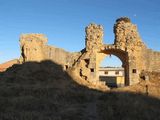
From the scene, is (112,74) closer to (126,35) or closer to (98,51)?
(98,51)

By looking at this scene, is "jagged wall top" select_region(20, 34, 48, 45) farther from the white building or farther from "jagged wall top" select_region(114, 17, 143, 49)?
the white building

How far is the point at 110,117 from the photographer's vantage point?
11.5 metres


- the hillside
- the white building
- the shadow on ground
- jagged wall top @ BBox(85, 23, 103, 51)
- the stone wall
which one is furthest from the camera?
the white building

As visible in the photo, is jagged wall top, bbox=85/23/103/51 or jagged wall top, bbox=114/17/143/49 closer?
jagged wall top, bbox=114/17/143/49

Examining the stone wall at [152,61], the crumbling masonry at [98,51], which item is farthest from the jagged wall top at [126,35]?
the stone wall at [152,61]

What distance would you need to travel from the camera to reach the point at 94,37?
977 inches

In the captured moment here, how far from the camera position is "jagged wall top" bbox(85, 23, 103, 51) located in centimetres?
2481

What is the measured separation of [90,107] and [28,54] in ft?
39.4

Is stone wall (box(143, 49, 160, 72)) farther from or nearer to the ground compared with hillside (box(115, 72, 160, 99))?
farther from the ground

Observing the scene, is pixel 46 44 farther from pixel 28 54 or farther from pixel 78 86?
pixel 78 86

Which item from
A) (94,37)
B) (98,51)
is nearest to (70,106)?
(98,51)

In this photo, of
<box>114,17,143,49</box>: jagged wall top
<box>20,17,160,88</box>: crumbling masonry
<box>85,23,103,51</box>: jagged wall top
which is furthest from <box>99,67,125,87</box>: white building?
<box>114,17,143,49</box>: jagged wall top

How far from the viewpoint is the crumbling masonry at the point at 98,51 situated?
950 inches

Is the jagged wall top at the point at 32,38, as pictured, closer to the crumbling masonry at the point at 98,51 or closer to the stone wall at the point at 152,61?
the crumbling masonry at the point at 98,51
